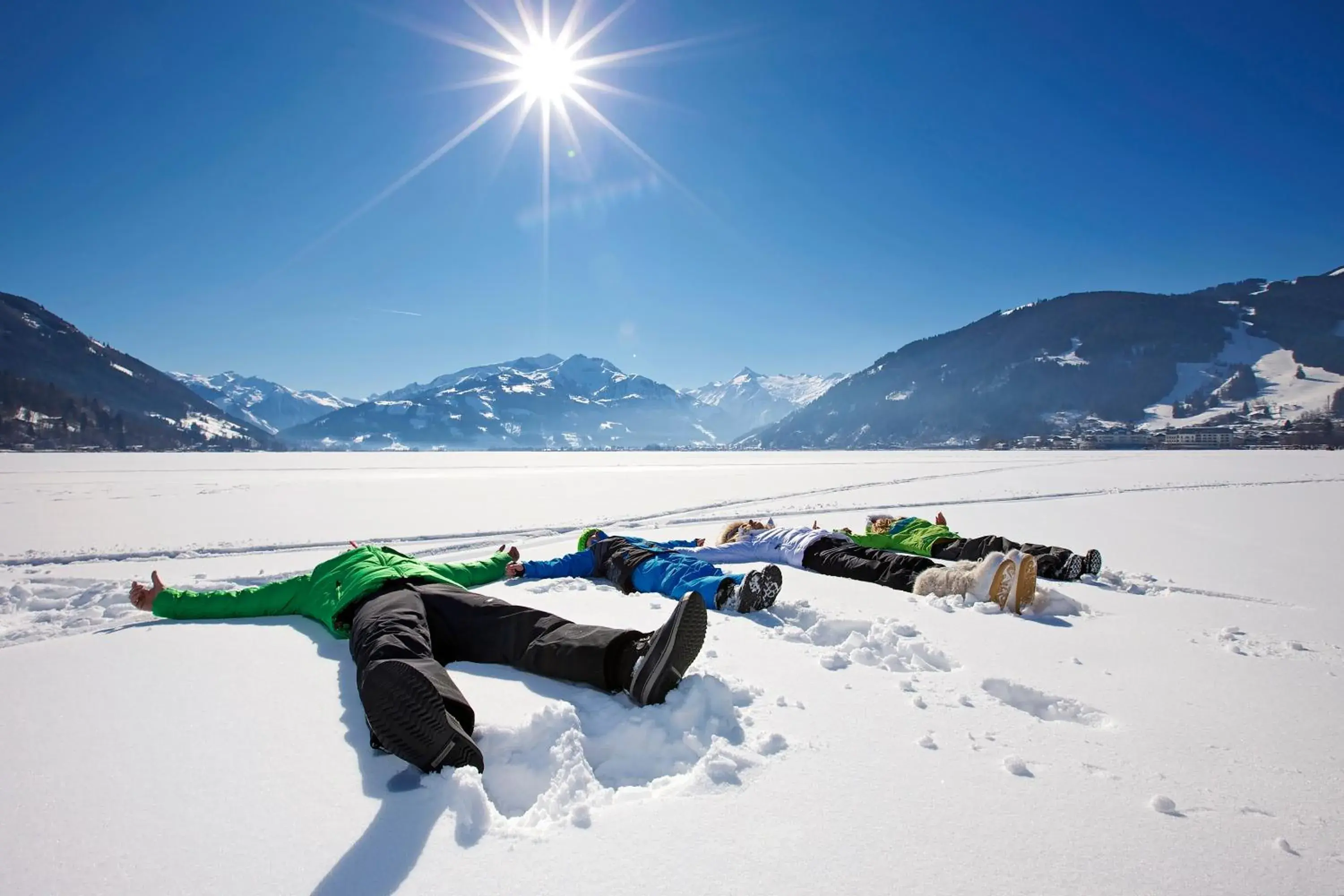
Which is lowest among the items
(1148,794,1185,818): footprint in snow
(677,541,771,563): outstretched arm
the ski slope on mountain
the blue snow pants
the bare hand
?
(1148,794,1185,818): footprint in snow

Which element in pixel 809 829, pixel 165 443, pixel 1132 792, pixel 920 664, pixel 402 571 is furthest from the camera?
pixel 165 443

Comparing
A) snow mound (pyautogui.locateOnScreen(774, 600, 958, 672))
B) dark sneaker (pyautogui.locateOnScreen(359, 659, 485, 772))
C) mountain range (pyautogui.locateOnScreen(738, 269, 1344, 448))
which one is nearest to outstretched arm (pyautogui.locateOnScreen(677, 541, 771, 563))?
snow mound (pyautogui.locateOnScreen(774, 600, 958, 672))

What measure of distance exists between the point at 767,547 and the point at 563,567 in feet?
7.87

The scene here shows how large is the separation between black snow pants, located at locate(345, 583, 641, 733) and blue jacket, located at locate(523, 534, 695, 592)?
6.93 feet

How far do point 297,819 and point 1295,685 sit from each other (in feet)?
15.0

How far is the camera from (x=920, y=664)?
3330mm

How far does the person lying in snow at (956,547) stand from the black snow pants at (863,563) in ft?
2.44

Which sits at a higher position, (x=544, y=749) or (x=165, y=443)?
(x=165, y=443)

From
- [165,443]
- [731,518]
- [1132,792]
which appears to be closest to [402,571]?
[1132,792]

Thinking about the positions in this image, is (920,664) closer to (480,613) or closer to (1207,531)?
(480,613)

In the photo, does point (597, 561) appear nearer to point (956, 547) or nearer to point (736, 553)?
point (736, 553)

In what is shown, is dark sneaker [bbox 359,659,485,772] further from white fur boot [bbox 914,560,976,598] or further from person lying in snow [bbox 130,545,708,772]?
white fur boot [bbox 914,560,976,598]

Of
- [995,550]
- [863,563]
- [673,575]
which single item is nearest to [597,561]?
[673,575]

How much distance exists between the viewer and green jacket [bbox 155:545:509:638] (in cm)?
368
